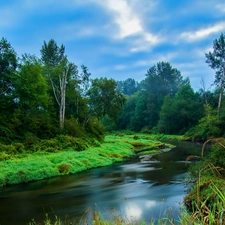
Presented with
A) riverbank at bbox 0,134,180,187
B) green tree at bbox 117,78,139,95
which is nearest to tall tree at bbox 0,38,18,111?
riverbank at bbox 0,134,180,187

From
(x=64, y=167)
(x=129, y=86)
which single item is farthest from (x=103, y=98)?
(x=129, y=86)

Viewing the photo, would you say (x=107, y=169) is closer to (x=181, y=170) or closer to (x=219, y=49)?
(x=181, y=170)

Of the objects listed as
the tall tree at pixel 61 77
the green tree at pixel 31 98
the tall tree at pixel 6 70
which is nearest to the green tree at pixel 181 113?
the tall tree at pixel 61 77

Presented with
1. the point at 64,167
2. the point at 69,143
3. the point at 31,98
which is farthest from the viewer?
the point at 31,98

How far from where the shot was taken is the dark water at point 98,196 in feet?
32.6

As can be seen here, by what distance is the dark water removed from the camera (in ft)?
32.6

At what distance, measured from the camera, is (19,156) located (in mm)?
19203

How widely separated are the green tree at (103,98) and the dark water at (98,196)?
1749 centimetres

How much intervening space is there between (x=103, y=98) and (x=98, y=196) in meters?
23.5

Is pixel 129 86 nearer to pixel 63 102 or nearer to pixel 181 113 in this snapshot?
pixel 181 113

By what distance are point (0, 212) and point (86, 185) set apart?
207 inches

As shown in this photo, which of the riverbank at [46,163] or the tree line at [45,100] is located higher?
the tree line at [45,100]

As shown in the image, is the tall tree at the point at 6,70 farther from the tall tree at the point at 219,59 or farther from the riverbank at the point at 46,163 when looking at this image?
the tall tree at the point at 219,59

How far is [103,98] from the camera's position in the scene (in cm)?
3519
